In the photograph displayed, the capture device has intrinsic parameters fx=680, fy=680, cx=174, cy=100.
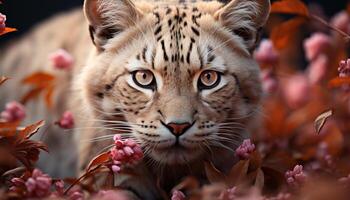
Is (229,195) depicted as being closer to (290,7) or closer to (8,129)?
(8,129)

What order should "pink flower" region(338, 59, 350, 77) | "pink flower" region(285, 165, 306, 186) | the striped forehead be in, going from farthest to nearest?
the striped forehead < "pink flower" region(338, 59, 350, 77) < "pink flower" region(285, 165, 306, 186)

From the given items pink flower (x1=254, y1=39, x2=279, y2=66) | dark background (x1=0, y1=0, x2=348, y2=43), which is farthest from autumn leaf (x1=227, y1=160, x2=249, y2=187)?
dark background (x1=0, y1=0, x2=348, y2=43)

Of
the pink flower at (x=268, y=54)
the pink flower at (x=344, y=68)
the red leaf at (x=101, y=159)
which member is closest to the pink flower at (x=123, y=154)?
the red leaf at (x=101, y=159)

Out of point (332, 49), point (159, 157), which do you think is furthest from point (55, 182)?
point (332, 49)

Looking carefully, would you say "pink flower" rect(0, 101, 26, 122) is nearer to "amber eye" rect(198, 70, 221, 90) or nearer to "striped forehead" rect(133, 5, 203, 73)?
"striped forehead" rect(133, 5, 203, 73)

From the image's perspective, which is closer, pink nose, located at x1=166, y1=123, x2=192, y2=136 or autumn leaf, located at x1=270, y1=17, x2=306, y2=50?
pink nose, located at x1=166, y1=123, x2=192, y2=136

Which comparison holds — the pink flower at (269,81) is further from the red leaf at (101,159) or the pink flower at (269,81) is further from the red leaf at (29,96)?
the red leaf at (101,159)

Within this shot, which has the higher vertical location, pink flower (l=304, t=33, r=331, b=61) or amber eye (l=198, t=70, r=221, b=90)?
pink flower (l=304, t=33, r=331, b=61)

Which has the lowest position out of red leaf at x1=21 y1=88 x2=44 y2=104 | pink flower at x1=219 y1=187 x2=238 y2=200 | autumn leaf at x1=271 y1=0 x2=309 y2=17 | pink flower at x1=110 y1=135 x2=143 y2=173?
pink flower at x1=219 y1=187 x2=238 y2=200
